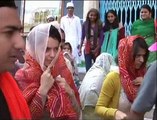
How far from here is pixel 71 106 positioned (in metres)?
3.56

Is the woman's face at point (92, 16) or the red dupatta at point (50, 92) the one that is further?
the woman's face at point (92, 16)

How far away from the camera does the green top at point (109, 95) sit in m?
4.15

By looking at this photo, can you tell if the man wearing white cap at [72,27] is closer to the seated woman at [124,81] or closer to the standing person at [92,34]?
the standing person at [92,34]

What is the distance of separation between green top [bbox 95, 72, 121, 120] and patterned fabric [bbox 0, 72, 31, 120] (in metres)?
1.89

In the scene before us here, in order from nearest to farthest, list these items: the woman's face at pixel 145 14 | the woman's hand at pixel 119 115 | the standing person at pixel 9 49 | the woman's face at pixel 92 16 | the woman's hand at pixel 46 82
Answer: the standing person at pixel 9 49 < the woman's hand at pixel 46 82 < the woman's hand at pixel 119 115 < the woman's face at pixel 145 14 < the woman's face at pixel 92 16

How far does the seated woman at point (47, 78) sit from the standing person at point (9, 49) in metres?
1.06

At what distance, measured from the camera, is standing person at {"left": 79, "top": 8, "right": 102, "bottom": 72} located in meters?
9.00

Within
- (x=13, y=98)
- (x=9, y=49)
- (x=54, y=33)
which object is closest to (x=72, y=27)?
(x=54, y=33)

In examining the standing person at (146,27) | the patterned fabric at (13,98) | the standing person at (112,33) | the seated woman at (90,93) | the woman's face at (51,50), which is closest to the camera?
the patterned fabric at (13,98)

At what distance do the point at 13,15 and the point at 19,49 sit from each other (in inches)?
6.7

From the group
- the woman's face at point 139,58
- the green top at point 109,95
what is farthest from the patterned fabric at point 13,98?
the woman's face at point 139,58

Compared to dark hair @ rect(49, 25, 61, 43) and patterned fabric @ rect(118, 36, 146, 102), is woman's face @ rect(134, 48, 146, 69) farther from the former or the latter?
dark hair @ rect(49, 25, 61, 43)

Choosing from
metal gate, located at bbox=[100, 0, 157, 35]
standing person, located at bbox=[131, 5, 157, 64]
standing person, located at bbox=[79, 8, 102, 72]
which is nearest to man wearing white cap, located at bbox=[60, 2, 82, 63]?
metal gate, located at bbox=[100, 0, 157, 35]

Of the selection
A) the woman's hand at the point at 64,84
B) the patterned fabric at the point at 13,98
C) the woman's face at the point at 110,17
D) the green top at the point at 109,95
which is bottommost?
the green top at the point at 109,95
